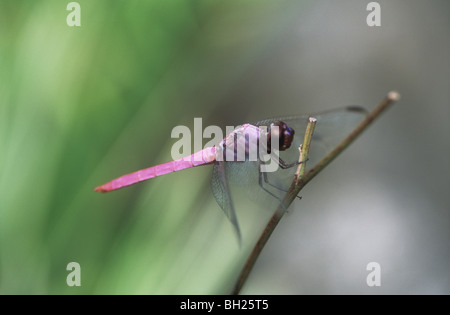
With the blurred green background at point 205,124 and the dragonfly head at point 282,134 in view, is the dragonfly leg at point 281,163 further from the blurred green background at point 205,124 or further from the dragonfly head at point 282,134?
the blurred green background at point 205,124

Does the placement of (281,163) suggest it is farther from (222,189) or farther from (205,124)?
(205,124)

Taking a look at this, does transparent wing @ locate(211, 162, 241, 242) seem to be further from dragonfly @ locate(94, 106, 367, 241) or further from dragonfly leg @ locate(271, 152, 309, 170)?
dragonfly leg @ locate(271, 152, 309, 170)

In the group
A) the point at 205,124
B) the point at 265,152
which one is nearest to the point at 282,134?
the point at 265,152

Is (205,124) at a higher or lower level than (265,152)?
higher

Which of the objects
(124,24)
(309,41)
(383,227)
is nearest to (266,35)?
(309,41)

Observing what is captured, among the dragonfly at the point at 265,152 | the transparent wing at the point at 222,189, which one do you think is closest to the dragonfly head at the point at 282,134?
the dragonfly at the point at 265,152
